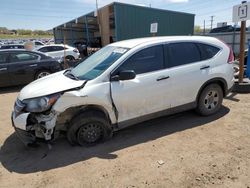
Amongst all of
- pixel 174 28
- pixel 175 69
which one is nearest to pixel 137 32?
pixel 174 28

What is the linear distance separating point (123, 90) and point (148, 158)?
117 cm

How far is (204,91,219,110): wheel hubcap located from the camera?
204 inches

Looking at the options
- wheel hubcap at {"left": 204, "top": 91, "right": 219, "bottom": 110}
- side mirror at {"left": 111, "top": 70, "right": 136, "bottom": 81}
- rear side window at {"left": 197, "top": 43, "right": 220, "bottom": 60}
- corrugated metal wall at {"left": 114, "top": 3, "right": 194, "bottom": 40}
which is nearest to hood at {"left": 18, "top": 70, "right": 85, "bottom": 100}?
side mirror at {"left": 111, "top": 70, "right": 136, "bottom": 81}

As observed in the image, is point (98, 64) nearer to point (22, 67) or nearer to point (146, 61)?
point (146, 61)

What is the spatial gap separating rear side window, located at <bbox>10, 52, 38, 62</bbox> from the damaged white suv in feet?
16.9

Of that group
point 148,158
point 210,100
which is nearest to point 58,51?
point 210,100

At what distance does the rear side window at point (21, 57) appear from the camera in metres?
9.07

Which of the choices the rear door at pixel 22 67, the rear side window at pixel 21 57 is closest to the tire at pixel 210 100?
the rear door at pixel 22 67

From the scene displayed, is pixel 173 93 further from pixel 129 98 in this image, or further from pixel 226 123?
pixel 226 123

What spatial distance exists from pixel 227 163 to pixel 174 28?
762 inches

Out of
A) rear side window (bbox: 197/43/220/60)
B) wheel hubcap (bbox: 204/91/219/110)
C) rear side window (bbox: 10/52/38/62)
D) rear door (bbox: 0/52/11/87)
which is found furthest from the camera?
rear side window (bbox: 10/52/38/62)

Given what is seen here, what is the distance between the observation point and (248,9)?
639 centimetres

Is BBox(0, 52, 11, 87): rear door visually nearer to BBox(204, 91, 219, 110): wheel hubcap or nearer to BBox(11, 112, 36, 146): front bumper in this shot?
BBox(11, 112, 36, 146): front bumper

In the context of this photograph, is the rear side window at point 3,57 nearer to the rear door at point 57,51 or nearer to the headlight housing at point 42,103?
the headlight housing at point 42,103
